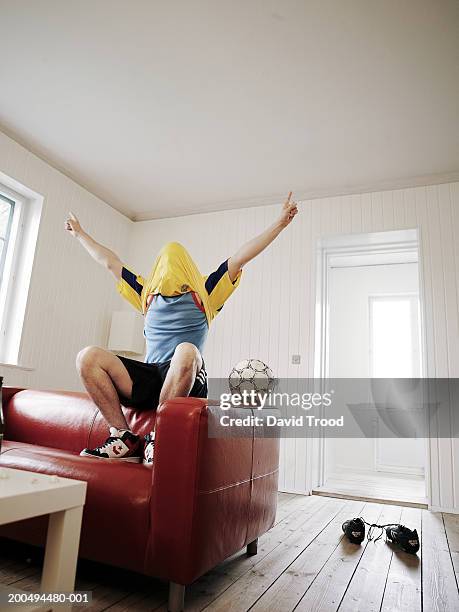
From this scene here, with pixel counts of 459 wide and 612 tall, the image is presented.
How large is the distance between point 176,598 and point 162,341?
104 cm

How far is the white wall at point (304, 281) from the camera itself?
354 centimetres

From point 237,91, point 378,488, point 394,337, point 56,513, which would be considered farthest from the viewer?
point 394,337

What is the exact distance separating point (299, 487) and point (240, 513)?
2230mm

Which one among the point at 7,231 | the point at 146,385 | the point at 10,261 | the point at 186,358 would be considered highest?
the point at 7,231

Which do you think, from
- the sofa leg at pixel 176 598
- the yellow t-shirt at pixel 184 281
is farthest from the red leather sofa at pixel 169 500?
the yellow t-shirt at pixel 184 281

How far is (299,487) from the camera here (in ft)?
12.1

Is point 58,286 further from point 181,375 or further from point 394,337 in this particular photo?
point 394,337

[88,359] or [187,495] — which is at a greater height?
[88,359]

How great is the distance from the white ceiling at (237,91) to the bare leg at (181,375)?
6.10 ft

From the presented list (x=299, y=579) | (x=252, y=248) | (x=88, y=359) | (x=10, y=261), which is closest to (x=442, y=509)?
(x=299, y=579)

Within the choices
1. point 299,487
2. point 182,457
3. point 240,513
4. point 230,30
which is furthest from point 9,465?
point 299,487

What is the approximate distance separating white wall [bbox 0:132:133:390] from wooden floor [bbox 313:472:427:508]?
7.93 ft

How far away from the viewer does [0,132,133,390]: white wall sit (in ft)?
12.1

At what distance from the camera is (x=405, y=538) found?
2.07 metres
